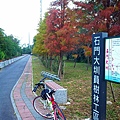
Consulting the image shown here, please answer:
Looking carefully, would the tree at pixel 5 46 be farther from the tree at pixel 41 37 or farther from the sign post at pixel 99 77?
the sign post at pixel 99 77

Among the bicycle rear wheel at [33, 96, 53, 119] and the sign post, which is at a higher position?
the sign post

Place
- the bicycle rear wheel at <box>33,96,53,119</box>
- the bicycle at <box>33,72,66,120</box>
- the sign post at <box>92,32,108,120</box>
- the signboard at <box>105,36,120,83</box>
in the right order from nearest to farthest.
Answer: the signboard at <box>105,36,120,83</box>, the sign post at <box>92,32,108,120</box>, the bicycle at <box>33,72,66,120</box>, the bicycle rear wheel at <box>33,96,53,119</box>

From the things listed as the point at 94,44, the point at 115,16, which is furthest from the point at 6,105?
the point at 115,16

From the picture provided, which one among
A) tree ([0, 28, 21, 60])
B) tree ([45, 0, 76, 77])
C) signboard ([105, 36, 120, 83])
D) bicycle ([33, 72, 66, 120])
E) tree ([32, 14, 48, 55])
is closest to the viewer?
signboard ([105, 36, 120, 83])

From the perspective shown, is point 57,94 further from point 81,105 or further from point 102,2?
point 102,2

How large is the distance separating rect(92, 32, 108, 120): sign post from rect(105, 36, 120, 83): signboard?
3.3 inches

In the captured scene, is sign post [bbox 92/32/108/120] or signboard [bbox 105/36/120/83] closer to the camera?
signboard [bbox 105/36/120/83]

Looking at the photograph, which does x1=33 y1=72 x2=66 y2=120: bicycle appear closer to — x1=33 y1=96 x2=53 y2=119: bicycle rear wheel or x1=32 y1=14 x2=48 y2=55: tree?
x1=33 y1=96 x2=53 y2=119: bicycle rear wheel

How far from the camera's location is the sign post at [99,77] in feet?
12.7

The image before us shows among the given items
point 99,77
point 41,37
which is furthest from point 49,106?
point 41,37

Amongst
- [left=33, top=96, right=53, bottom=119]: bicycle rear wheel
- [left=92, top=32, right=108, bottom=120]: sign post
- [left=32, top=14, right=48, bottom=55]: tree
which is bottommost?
[left=33, top=96, right=53, bottom=119]: bicycle rear wheel

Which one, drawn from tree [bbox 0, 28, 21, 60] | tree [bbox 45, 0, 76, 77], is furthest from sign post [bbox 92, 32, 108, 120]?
tree [bbox 0, 28, 21, 60]

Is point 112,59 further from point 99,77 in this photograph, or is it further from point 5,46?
point 5,46

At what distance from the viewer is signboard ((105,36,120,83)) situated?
360cm
